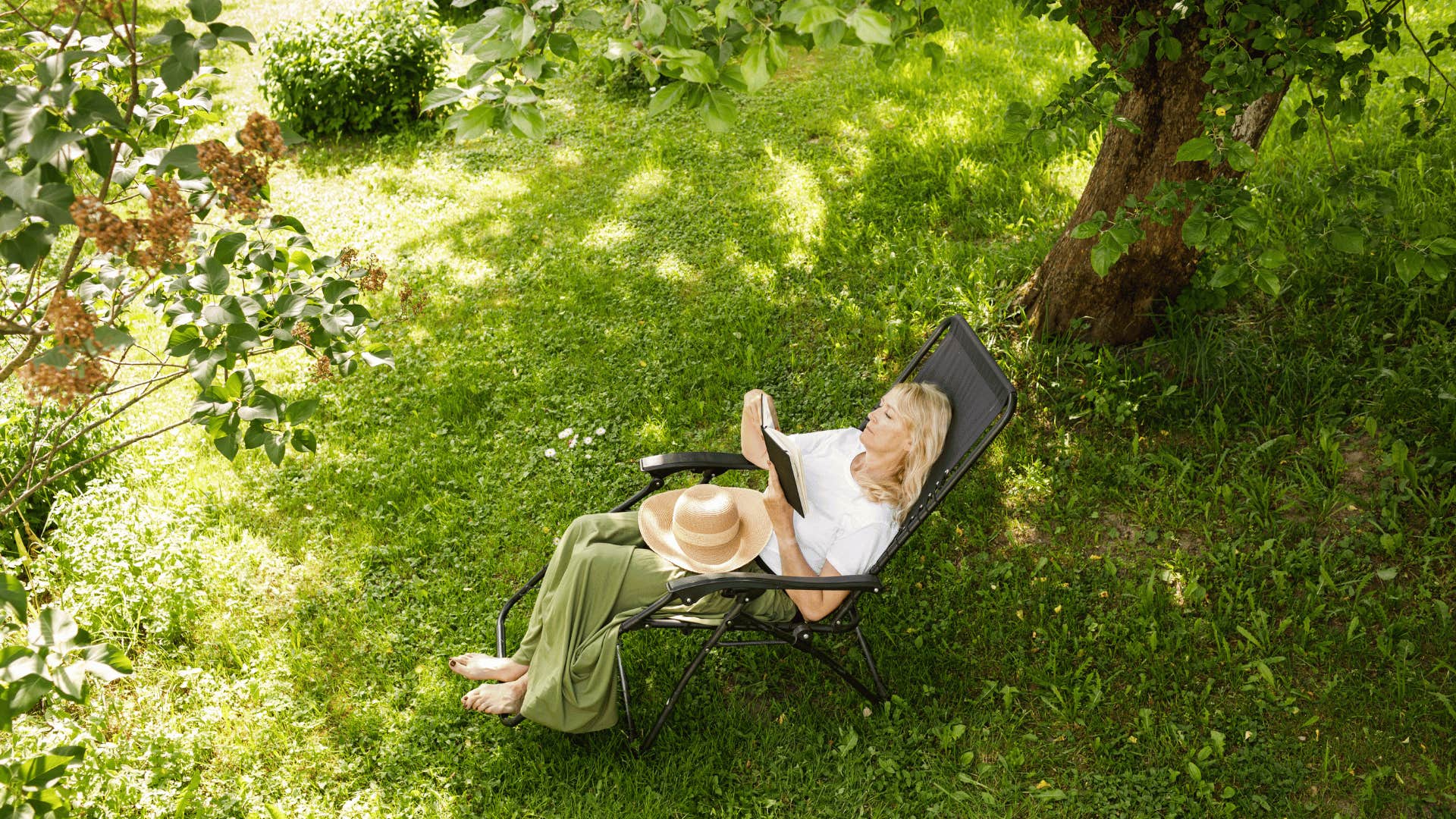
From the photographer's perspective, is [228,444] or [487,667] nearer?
[228,444]

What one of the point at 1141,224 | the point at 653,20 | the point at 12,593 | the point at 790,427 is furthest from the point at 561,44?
the point at 1141,224

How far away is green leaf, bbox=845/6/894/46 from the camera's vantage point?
5.83 ft

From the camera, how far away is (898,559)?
4055 mm

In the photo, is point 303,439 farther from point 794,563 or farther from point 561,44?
point 794,563

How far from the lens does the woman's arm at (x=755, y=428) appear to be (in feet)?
12.3

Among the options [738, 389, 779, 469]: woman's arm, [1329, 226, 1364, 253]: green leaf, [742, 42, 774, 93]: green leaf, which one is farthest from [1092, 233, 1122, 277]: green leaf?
[738, 389, 779, 469]: woman's arm

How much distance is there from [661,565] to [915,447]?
0.96 meters

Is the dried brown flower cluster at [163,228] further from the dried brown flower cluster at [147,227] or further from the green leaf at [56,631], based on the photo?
the green leaf at [56,631]

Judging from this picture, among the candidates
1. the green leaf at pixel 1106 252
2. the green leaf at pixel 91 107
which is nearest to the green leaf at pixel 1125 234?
the green leaf at pixel 1106 252

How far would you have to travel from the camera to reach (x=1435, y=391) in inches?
159

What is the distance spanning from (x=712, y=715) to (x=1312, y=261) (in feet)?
11.1

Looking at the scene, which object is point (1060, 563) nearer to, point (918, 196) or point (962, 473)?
point (962, 473)

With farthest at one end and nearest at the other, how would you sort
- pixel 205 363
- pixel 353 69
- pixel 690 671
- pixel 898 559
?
pixel 353 69 → pixel 898 559 → pixel 690 671 → pixel 205 363

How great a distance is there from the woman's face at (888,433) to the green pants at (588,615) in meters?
0.61
